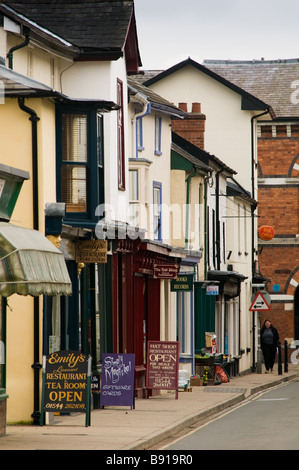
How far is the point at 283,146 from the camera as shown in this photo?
47188mm

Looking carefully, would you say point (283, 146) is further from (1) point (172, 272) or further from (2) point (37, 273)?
(2) point (37, 273)

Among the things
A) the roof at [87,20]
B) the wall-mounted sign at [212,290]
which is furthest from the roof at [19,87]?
the wall-mounted sign at [212,290]

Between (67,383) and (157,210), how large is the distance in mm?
13010

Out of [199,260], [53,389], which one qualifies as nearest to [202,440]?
[53,389]

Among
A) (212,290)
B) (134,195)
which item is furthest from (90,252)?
(212,290)

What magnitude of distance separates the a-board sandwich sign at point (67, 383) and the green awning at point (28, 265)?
7.15 feet

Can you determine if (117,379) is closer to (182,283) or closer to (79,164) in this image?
(79,164)

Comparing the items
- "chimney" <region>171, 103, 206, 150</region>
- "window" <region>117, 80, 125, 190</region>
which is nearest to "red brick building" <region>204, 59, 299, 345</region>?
"chimney" <region>171, 103, 206, 150</region>

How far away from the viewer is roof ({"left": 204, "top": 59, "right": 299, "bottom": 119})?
155ft

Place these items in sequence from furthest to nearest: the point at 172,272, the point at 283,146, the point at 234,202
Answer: the point at 283,146, the point at 234,202, the point at 172,272

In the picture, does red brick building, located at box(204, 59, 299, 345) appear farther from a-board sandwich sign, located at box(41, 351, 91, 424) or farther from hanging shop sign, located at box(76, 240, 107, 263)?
a-board sandwich sign, located at box(41, 351, 91, 424)

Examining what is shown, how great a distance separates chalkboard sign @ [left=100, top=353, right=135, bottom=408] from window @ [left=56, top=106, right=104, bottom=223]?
270 centimetres
